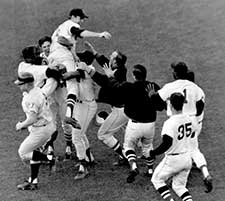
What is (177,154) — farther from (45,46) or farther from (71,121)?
(45,46)

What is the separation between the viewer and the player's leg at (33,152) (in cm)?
1092

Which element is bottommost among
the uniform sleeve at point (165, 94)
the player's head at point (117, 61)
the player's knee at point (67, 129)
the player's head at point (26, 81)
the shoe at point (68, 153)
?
the shoe at point (68, 153)

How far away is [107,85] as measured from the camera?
11133 mm

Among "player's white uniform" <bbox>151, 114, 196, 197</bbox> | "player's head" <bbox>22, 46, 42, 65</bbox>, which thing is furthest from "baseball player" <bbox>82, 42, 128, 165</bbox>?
"player's white uniform" <bbox>151, 114, 196, 197</bbox>

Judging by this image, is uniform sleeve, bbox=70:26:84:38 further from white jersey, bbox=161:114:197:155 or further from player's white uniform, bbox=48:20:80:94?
white jersey, bbox=161:114:197:155

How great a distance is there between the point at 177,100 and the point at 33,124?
234 cm

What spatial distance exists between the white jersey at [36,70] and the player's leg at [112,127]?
121 centimetres

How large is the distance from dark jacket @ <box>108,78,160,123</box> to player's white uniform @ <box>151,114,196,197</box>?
0.94m

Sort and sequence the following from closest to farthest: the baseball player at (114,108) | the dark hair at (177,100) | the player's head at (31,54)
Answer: the dark hair at (177,100), the player's head at (31,54), the baseball player at (114,108)

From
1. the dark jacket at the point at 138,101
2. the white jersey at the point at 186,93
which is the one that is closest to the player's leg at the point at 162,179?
the white jersey at the point at 186,93

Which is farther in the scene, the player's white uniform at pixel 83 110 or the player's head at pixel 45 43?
the player's head at pixel 45 43

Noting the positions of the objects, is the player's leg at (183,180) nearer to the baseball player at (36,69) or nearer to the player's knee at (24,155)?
the player's knee at (24,155)

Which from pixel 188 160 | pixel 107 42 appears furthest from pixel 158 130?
pixel 107 42

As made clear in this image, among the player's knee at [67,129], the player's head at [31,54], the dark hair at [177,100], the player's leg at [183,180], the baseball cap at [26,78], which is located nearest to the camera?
the dark hair at [177,100]
